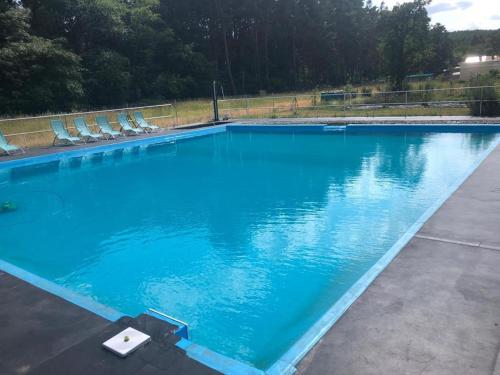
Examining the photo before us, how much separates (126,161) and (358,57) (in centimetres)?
4361

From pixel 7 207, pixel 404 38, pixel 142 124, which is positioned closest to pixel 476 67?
pixel 404 38

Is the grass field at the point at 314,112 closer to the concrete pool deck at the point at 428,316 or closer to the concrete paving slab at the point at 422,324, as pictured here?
the concrete pool deck at the point at 428,316

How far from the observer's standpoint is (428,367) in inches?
97.0

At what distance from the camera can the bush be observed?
14141 mm

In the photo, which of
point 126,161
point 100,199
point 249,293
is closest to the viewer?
point 249,293

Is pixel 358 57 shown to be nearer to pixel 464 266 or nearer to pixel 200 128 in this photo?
pixel 200 128

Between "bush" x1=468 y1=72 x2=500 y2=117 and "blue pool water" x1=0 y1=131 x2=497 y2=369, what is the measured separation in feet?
9.94

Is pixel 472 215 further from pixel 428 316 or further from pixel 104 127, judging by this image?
pixel 104 127

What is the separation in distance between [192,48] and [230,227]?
33.6m

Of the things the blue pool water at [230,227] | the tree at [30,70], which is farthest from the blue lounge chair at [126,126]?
the tree at [30,70]

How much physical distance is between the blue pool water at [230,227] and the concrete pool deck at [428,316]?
2.39ft

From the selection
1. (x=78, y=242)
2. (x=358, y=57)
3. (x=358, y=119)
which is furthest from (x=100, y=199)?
(x=358, y=57)

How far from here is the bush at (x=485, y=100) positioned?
14.1 meters

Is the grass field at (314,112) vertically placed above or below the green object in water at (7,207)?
above
